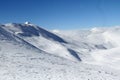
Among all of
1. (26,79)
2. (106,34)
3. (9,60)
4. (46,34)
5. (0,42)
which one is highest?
(106,34)

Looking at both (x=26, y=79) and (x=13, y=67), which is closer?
(x=26, y=79)

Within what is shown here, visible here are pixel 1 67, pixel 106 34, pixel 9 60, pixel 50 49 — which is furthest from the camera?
pixel 106 34

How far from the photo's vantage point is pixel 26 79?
863 inches

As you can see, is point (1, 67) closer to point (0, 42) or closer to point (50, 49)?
point (0, 42)

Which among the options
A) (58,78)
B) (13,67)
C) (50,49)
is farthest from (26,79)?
(50,49)

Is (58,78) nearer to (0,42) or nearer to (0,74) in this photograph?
(0,74)

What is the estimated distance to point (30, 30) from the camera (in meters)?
87.1

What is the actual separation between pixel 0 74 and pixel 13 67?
13.0 ft

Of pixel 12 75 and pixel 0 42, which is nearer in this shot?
pixel 12 75

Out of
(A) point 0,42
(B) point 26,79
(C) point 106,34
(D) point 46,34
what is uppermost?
(C) point 106,34

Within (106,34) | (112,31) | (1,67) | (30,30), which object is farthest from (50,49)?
(112,31)

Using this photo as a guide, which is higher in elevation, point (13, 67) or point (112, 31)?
point (112, 31)

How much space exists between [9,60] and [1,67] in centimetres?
435

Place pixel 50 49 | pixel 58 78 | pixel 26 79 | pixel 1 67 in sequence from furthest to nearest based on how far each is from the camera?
1. pixel 50 49
2. pixel 1 67
3. pixel 58 78
4. pixel 26 79
